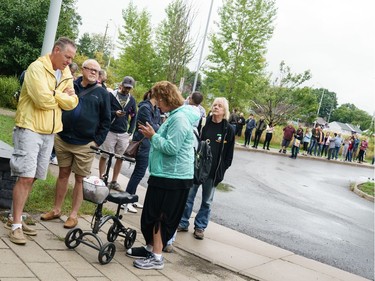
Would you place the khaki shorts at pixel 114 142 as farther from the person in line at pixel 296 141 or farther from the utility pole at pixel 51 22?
the person in line at pixel 296 141

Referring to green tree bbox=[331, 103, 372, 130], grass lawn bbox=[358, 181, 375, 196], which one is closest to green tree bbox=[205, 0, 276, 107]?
grass lawn bbox=[358, 181, 375, 196]

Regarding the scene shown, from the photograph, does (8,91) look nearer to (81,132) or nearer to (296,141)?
(81,132)

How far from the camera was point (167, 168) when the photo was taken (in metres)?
4.26

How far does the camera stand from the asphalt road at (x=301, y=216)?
690 centimetres

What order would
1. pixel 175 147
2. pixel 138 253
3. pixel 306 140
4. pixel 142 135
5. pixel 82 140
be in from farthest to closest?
pixel 306 140 → pixel 142 135 → pixel 82 140 → pixel 138 253 → pixel 175 147

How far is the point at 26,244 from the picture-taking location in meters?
4.17

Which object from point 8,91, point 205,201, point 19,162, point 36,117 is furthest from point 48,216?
point 8,91

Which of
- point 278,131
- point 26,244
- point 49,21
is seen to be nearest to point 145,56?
point 278,131

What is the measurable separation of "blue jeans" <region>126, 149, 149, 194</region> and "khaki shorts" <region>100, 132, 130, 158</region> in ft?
3.05

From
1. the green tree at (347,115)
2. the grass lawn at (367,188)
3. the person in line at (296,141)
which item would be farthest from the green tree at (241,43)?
the green tree at (347,115)

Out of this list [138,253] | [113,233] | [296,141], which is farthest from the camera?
[296,141]

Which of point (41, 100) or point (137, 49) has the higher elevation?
point (137, 49)

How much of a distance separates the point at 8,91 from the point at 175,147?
45.3 ft

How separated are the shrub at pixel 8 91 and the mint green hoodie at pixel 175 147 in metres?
13.2
